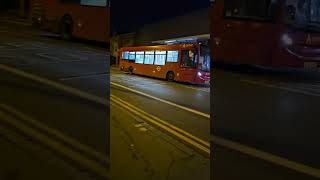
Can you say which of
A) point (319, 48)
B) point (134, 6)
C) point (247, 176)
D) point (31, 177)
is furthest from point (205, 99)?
point (319, 48)

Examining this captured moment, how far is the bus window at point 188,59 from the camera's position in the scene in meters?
1.48

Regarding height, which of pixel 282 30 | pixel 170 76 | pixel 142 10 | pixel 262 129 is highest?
pixel 282 30

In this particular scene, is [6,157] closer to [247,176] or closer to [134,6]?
[247,176]

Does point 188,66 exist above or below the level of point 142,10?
below

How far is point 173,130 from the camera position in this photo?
57.3 inches

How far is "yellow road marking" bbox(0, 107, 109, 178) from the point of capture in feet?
8.18

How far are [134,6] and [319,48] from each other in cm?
644

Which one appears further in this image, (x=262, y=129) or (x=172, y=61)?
(x=262, y=129)

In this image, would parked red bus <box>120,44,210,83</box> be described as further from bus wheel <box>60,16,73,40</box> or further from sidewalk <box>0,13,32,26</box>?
sidewalk <box>0,13,32,26</box>

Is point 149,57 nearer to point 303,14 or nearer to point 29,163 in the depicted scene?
point 29,163

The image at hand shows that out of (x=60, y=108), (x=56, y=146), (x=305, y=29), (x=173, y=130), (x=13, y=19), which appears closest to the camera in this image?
(x=173, y=130)

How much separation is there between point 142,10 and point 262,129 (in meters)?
2.40

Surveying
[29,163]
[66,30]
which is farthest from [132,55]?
[66,30]

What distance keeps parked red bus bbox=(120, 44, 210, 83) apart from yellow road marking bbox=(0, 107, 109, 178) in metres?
0.83
